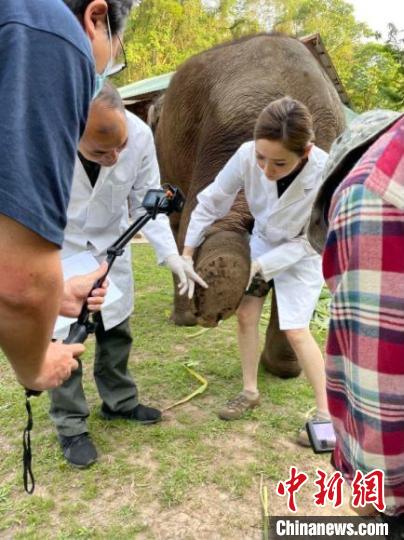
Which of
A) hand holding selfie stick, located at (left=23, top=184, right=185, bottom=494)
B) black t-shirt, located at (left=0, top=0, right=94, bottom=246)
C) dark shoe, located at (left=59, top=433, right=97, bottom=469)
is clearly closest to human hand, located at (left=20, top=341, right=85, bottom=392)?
hand holding selfie stick, located at (left=23, top=184, right=185, bottom=494)

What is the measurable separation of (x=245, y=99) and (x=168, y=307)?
2626 millimetres

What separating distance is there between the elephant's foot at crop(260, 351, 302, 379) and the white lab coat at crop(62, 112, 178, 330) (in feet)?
4.26

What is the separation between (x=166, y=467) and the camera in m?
3.01

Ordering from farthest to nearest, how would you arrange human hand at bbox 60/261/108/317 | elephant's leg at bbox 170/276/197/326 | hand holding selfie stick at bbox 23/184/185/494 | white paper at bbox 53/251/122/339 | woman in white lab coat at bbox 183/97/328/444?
elephant's leg at bbox 170/276/197/326 → woman in white lab coat at bbox 183/97/328/444 → white paper at bbox 53/251/122/339 → human hand at bbox 60/261/108/317 → hand holding selfie stick at bbox 23/184/185/494

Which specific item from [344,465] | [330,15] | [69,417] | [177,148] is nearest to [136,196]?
[69,417]

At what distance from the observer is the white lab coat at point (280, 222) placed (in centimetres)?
314

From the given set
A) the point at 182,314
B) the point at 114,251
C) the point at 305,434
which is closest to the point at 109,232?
the point at 114,251

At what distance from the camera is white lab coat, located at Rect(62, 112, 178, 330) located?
2977 mm

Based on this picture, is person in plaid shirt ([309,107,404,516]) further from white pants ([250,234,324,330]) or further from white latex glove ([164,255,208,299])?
white pants ([250,234,324,330])

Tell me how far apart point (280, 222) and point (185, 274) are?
2.02ft

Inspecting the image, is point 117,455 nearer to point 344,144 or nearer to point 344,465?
point 344,465

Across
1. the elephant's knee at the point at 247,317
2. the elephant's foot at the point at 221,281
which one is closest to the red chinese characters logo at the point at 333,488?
the elephant's foot at the point at 221,281

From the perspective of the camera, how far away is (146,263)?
8.14m

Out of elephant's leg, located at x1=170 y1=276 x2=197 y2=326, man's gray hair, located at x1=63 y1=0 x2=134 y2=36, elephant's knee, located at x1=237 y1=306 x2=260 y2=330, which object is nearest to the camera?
man's gray hair, located at x1=63 y1=0 x2=134 y2=36
